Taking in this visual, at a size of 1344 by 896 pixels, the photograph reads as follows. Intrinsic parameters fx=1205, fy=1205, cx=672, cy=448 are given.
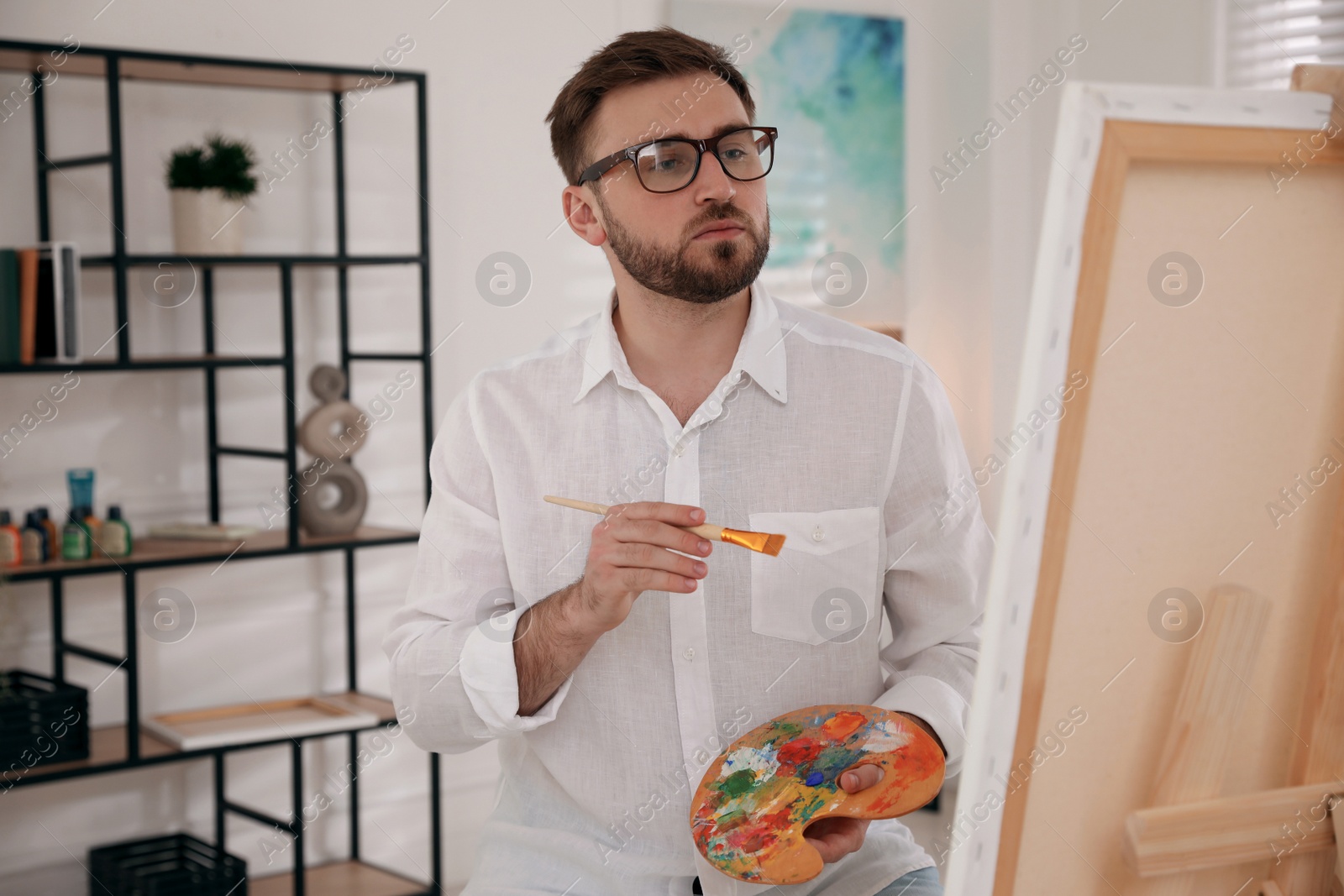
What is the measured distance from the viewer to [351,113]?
9.90 feet

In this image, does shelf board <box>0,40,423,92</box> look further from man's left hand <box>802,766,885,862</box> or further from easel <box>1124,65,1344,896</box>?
easel <box>1124,65,1344,896</box>

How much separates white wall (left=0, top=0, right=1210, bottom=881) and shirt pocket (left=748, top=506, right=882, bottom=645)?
1809 mm

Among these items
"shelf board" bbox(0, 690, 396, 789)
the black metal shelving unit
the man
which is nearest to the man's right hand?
the man

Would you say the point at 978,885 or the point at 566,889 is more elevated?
the point at 978,885

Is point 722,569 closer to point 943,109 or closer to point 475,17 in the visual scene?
point 475,17

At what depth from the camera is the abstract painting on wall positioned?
3471 millimetres

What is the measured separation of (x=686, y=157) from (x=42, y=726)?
5.93 ft

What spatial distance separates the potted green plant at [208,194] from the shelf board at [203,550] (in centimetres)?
64

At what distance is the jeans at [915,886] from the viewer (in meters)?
1.35

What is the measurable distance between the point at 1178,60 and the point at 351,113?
1991 millimetres

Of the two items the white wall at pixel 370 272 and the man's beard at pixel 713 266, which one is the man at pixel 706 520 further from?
the white wall at pixel 370 272

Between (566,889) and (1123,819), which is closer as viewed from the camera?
(1123,819)

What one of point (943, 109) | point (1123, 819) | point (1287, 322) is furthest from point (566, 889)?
point (943, 109)

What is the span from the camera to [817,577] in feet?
4.91
